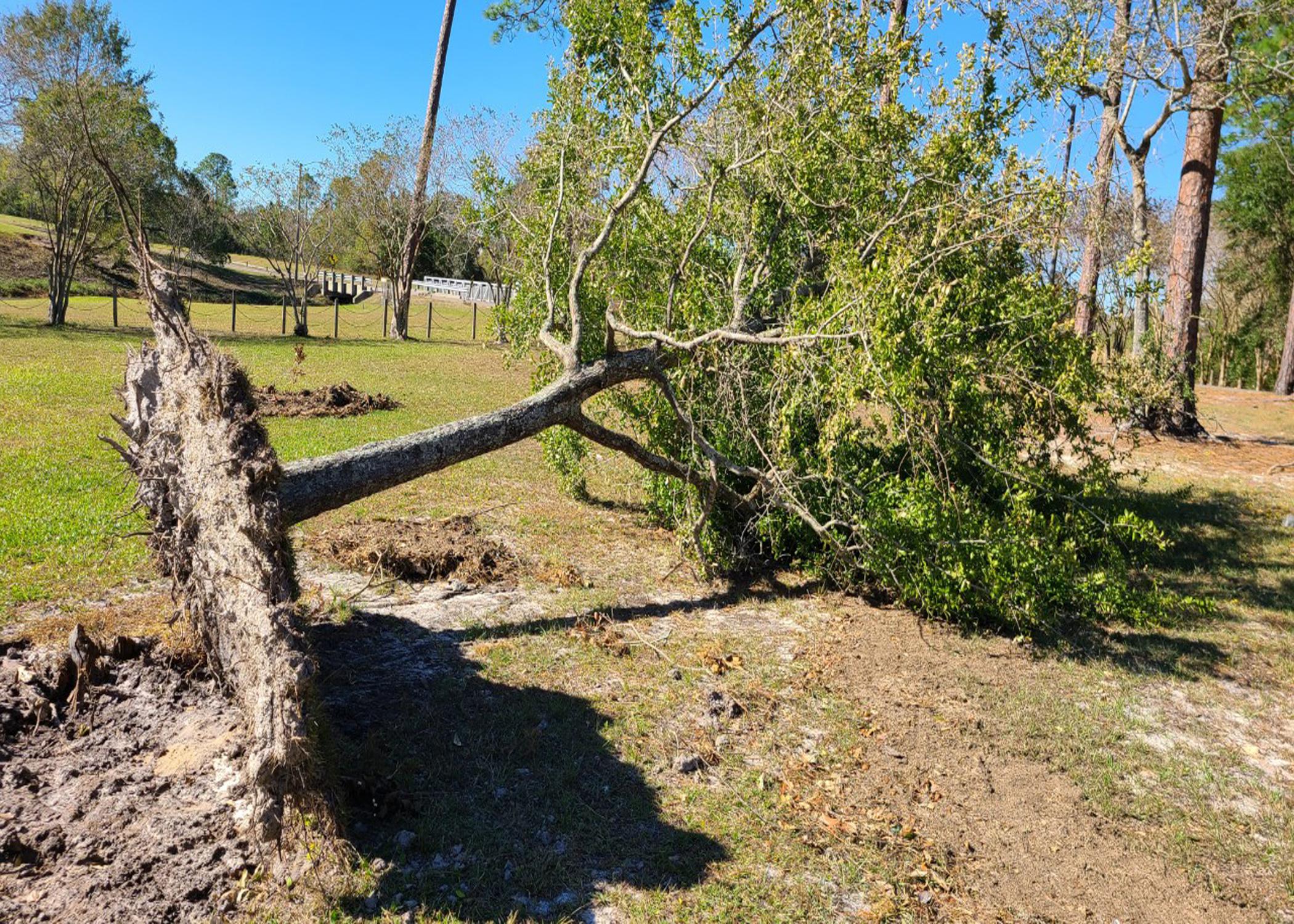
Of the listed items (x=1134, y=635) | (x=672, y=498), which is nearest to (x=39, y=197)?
(x=672, y=498)

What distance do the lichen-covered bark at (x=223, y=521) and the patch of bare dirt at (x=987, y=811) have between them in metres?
2.71

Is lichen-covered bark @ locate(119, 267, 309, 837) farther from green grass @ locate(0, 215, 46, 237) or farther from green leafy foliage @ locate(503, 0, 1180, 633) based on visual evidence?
green grass @ locate(0, 215, 46, 237)

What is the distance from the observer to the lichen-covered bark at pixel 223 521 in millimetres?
3156

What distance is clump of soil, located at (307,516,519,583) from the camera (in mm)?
6520

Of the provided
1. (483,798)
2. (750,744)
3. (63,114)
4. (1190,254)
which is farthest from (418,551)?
(63,114)

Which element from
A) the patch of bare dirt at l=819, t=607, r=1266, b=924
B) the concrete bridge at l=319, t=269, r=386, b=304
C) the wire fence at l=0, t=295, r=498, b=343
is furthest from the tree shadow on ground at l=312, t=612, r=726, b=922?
the concrete bridge at l=319, t=269, r=386, b=304

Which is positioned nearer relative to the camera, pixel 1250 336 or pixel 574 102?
pixel 574 102

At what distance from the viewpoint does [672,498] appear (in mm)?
7637

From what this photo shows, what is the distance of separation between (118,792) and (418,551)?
338 centimetres

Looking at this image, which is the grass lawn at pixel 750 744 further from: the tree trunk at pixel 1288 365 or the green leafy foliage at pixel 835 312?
the tree trunk at pixel 1288 365

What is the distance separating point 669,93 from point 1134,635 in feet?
19.6

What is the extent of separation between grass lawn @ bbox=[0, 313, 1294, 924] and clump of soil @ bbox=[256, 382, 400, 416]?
437 cm

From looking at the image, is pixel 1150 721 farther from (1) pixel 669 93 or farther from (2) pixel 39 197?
(2) pixel 39 197

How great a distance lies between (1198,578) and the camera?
791 centimetres
